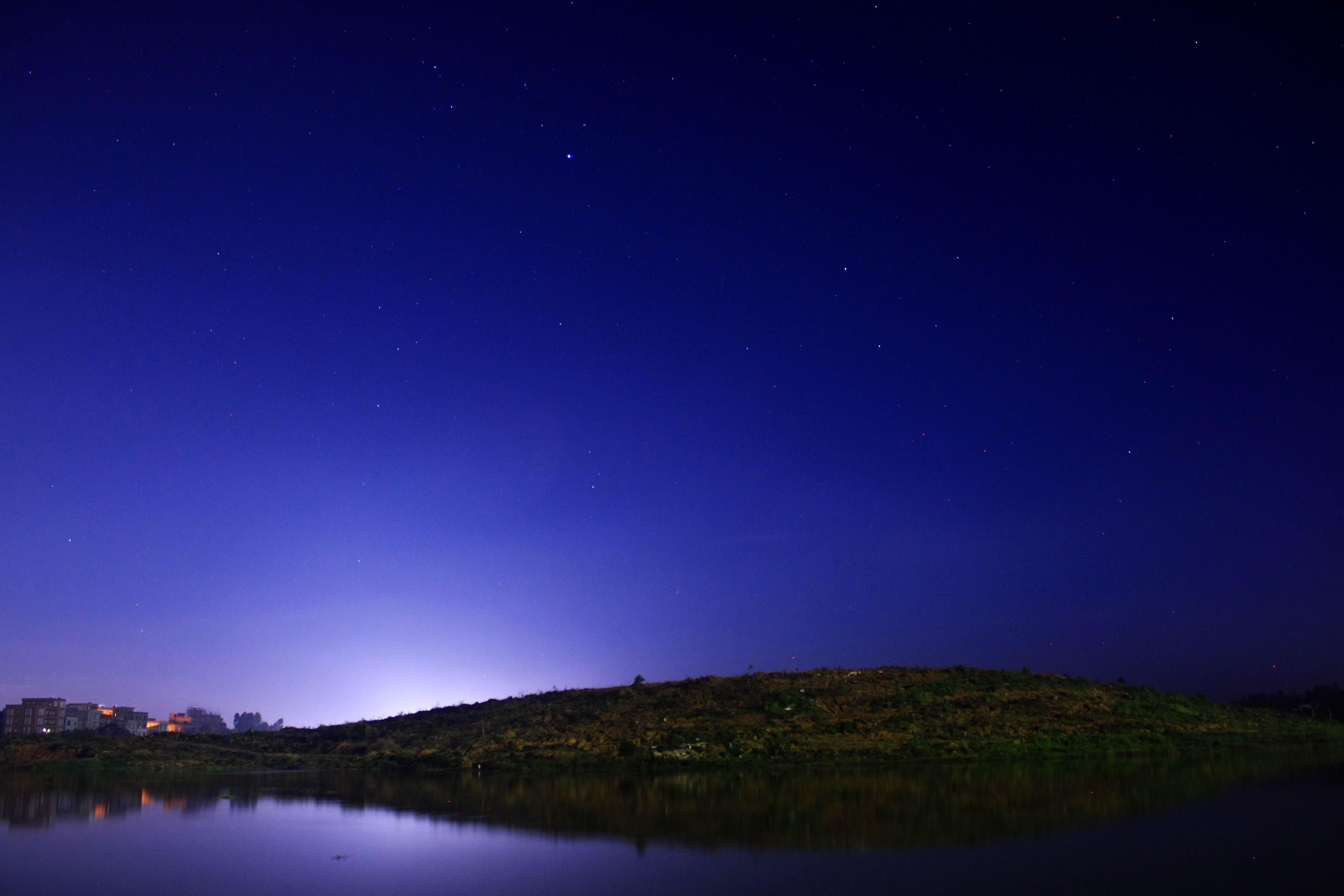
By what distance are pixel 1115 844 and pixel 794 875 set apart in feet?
19.5

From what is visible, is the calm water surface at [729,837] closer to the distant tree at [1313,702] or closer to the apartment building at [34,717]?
the distant tree at [1313,702]

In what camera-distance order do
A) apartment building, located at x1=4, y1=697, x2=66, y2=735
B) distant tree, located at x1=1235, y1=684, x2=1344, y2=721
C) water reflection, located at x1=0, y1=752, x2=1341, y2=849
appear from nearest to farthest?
water reflection, located at x1=0, y1=752, x2=1341, y2=849 → distant tree, located at x1=1235, y1=684, x2=1344, y2=721 → apartment building, located at x1=4, y1=697, x2=66, y2=735

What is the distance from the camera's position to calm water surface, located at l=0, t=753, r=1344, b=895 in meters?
11.8

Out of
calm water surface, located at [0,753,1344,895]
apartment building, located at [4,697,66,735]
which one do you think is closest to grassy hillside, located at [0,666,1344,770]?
calm water surface, located at [0,753,1344,895]

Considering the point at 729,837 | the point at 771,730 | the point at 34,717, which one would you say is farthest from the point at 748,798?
the point at 34,717

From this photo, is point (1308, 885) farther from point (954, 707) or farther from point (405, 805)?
point (954, 707)

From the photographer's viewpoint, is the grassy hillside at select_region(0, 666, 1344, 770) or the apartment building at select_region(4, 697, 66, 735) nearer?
the grassy hillside at select_region(0, 666, 1344, 770)

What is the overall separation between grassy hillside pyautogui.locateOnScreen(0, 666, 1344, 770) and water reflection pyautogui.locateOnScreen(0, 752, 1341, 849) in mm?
3878

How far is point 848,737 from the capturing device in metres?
34.7

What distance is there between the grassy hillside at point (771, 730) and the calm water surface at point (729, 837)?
770cm

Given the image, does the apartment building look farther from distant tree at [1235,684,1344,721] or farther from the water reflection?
distant tree at [1235,684,1344,721]

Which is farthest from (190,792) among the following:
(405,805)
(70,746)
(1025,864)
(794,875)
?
(1025,864)

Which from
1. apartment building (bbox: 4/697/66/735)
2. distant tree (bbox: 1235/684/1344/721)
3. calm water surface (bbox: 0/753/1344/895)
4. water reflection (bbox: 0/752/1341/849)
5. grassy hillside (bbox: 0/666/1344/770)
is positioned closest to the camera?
calm water surface (bbox: 0/753/1344/895)

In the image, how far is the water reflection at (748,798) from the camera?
1580 cm
